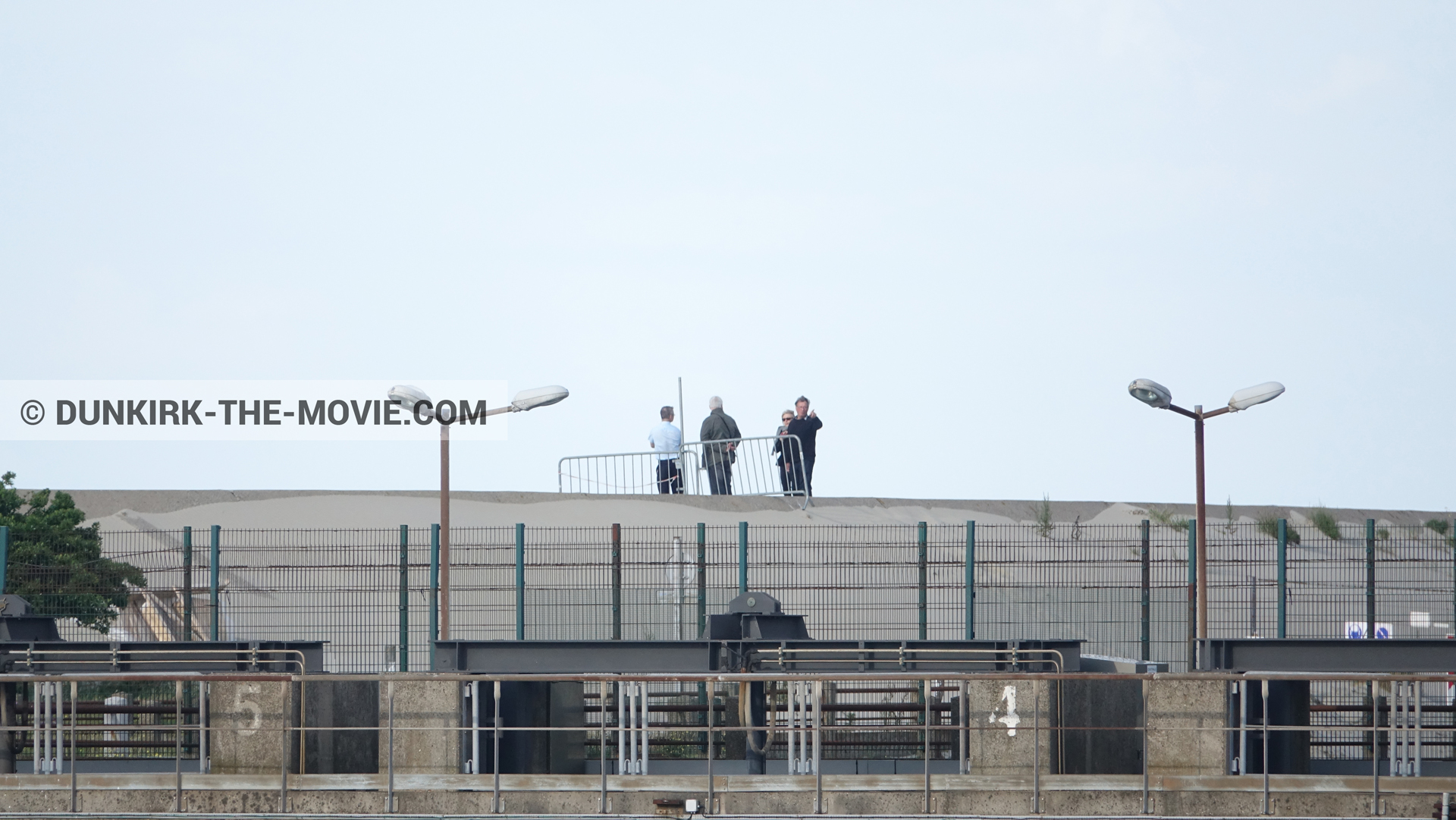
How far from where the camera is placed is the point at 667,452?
29.6 meters

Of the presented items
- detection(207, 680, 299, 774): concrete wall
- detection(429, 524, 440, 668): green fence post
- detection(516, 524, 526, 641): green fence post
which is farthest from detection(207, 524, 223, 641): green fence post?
detection(207, 680, 299, 774): concrete wall

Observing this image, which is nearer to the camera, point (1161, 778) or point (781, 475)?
point (1161, 778)

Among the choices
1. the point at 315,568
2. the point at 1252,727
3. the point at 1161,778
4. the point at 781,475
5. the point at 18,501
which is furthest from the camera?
the point at 781,475

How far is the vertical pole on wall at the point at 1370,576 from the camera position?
2153 cm

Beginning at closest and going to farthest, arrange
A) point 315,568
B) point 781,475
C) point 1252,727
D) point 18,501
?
1. point 1252,727
2. point 315,568
3. point 18,501
4. point 781,475

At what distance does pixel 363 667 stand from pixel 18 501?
8072 mm

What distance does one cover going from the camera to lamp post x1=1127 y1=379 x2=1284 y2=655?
2028cm

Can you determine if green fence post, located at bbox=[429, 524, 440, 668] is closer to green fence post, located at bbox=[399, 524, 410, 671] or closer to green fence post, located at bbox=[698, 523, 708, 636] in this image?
green fence post, located at bbox=[399, 524, 410, 671]

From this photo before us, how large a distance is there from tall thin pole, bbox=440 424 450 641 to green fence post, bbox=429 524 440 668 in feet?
4.02

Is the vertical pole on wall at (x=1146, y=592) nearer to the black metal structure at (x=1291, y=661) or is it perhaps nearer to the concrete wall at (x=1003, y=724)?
the black metal structure at (x=1291, y=661)

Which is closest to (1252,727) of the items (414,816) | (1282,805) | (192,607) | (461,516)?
(1282,805)

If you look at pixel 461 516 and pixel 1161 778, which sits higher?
pixel 461 516

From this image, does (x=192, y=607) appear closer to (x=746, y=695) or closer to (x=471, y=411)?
(x=471, y=411)

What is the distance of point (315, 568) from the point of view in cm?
2111
